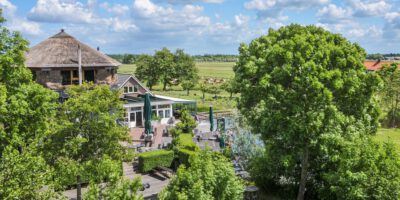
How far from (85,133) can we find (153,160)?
8.26m

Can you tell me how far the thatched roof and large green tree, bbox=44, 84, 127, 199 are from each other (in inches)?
840

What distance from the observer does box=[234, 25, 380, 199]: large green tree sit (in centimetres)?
1762

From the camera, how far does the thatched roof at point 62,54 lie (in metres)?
39.2

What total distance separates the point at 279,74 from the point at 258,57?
3.57 m

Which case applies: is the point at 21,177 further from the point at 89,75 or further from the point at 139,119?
the point at 89,75

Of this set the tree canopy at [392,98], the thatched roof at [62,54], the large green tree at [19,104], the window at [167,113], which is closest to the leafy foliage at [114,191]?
the large green tree at [19,104]

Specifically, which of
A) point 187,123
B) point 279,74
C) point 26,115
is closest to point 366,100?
point 279,74

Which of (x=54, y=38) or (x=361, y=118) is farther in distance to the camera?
(x=54, y=38)

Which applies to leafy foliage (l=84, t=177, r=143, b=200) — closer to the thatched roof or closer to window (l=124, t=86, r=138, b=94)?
the thatched roof

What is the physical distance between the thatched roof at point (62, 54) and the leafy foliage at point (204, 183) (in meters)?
28.7

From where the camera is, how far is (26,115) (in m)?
18.0

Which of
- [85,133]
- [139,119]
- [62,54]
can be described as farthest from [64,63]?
[85,133]

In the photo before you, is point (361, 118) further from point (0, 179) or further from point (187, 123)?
point (187, 123)

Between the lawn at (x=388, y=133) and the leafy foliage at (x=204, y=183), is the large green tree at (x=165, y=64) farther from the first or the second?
the leafy foliage at (x=204, y=183)
